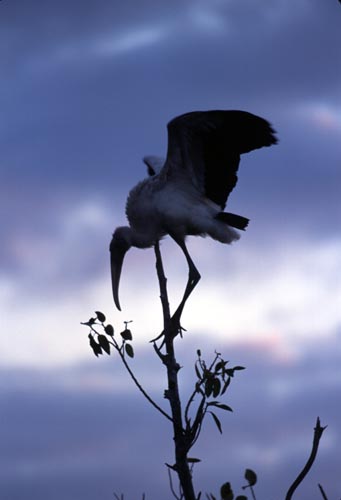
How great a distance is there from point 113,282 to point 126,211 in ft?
3.36

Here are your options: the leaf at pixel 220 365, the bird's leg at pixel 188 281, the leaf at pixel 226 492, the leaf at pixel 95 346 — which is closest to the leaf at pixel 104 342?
the leaf at pixel 95 346

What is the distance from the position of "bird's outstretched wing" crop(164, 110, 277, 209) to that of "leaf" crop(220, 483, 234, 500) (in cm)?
476

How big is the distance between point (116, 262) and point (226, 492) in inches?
231

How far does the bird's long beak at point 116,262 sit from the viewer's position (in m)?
10.6

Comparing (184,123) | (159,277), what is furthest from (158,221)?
(159,277)

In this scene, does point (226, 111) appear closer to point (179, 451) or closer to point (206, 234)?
point (206, 234)

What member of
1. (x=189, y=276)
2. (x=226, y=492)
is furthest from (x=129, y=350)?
(x=189, y=276)

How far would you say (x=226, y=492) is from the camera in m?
5.04

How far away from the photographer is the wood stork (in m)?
9.37

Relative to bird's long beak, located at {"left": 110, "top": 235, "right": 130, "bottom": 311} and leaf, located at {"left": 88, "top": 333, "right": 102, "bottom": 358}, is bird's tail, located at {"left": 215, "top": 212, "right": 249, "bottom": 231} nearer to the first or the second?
bird's long beak, located at {"left": 110, "top": 235, "right": 130, "bottom": 311}

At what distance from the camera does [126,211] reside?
10102 mm

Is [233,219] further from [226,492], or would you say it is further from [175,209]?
[226,492]

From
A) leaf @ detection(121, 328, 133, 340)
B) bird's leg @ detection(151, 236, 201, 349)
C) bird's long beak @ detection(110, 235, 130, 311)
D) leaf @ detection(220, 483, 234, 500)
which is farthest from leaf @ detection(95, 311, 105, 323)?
bird's long beak @ detection(110, 235, 130, 311)

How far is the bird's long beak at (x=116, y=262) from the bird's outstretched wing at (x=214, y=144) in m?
1.24
